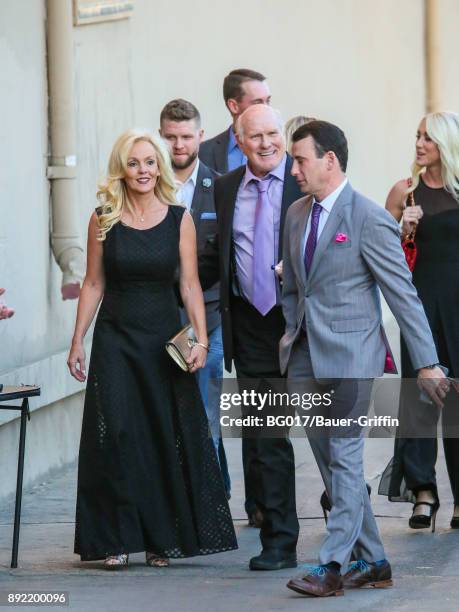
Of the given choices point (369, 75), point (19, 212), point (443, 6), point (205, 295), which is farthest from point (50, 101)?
point (443, 6)

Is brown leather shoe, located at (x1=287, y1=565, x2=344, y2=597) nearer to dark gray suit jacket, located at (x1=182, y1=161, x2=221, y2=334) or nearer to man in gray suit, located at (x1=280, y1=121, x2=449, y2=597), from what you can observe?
man in gray suit, located at (x1=280, y1=121, x2=449, y2=597)

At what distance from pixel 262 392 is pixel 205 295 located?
4.28 ft

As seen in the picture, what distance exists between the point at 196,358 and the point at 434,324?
1.34 m

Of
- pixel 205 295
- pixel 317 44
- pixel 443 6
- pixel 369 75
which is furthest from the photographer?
pixel 443 6

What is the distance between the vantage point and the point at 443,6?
1808cm

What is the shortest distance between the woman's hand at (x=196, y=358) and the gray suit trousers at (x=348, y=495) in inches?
27.0

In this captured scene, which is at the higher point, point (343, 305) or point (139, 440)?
point (343, 305)

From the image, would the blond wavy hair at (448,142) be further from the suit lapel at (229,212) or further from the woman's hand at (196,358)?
the woman's hand at (196,358)

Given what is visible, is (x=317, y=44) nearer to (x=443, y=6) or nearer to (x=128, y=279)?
(x=443, y=6)

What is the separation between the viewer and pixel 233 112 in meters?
8.62

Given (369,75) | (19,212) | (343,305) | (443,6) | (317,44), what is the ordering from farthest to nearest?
(443,6), (369,75), (317,44), (19,212), (343,305)

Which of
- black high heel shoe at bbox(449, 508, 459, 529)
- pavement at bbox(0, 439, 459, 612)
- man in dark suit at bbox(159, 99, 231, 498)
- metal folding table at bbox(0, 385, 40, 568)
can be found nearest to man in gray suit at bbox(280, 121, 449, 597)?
pavement at bbox(0, 439, 459, 612)

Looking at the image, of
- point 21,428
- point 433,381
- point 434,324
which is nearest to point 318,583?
point 433,381

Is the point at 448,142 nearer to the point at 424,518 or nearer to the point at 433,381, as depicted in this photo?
the point at 433,381
